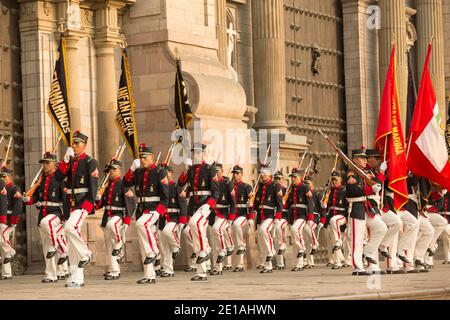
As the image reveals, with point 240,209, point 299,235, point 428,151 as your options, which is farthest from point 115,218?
point 299,235

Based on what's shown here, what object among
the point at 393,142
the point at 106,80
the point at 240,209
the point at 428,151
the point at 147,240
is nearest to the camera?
the point at 147,240

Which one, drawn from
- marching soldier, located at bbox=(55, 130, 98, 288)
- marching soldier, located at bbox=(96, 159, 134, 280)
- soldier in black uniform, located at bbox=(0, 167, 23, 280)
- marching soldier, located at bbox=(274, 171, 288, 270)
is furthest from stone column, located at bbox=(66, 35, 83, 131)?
marching soldier, located at bbox=(55, 130, 98, 288)

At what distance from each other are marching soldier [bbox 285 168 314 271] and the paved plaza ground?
13.3 feet

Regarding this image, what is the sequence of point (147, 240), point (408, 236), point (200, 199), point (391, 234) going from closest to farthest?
point (147, 240) → point (200, 199) → point (391, 234) → point (408, 236)

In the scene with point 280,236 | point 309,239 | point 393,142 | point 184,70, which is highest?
point 184,70

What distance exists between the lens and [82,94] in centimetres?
2695

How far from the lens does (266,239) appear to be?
2773 centimetres

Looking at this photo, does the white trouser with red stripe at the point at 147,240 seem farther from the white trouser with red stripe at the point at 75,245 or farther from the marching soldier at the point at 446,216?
the marching soldier at the point at 446,216

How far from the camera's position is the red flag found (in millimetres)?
23938

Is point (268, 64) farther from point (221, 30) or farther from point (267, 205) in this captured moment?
point (267, 205)

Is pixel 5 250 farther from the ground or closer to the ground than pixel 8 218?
closer to the ground

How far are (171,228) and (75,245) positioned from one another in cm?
377

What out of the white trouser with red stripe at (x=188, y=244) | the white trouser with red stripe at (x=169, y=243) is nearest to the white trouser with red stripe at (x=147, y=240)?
the white trouser with red stripe at (x=169, y=243)

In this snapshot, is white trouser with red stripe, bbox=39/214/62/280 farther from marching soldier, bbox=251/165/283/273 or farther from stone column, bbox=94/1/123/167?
marching soldier, bbox=251/165/283/273
